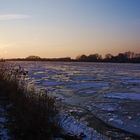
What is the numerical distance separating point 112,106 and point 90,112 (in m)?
1.68

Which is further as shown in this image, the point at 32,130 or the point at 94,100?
the point at 94,100

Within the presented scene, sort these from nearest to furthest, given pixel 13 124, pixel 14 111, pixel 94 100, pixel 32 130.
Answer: pixel 32 130
pixel 13 124
pixel 14 111
pixel 94 100

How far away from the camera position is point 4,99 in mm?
8977

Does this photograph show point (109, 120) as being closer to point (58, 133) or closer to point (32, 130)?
point (58, 133)

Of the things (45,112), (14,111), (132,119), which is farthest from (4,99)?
(132,119)

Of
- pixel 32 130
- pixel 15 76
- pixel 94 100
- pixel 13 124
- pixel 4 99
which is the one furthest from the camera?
pixel 94 100

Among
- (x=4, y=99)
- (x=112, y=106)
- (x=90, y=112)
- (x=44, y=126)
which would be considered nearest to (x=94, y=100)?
(x=112, y=106)

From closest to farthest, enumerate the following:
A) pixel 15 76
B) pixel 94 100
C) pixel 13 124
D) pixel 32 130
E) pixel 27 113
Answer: pixel 32 130, pixel 13 124, pixel 27 113, pixel 15 76, pixel 94 100

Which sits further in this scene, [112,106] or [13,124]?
[112,106]

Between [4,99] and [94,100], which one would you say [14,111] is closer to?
[4,99]

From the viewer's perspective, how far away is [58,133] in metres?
6.31

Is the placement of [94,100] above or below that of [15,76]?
below

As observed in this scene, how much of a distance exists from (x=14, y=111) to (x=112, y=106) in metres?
5.27

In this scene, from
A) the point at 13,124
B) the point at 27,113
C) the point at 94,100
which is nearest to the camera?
the point at 13,124
